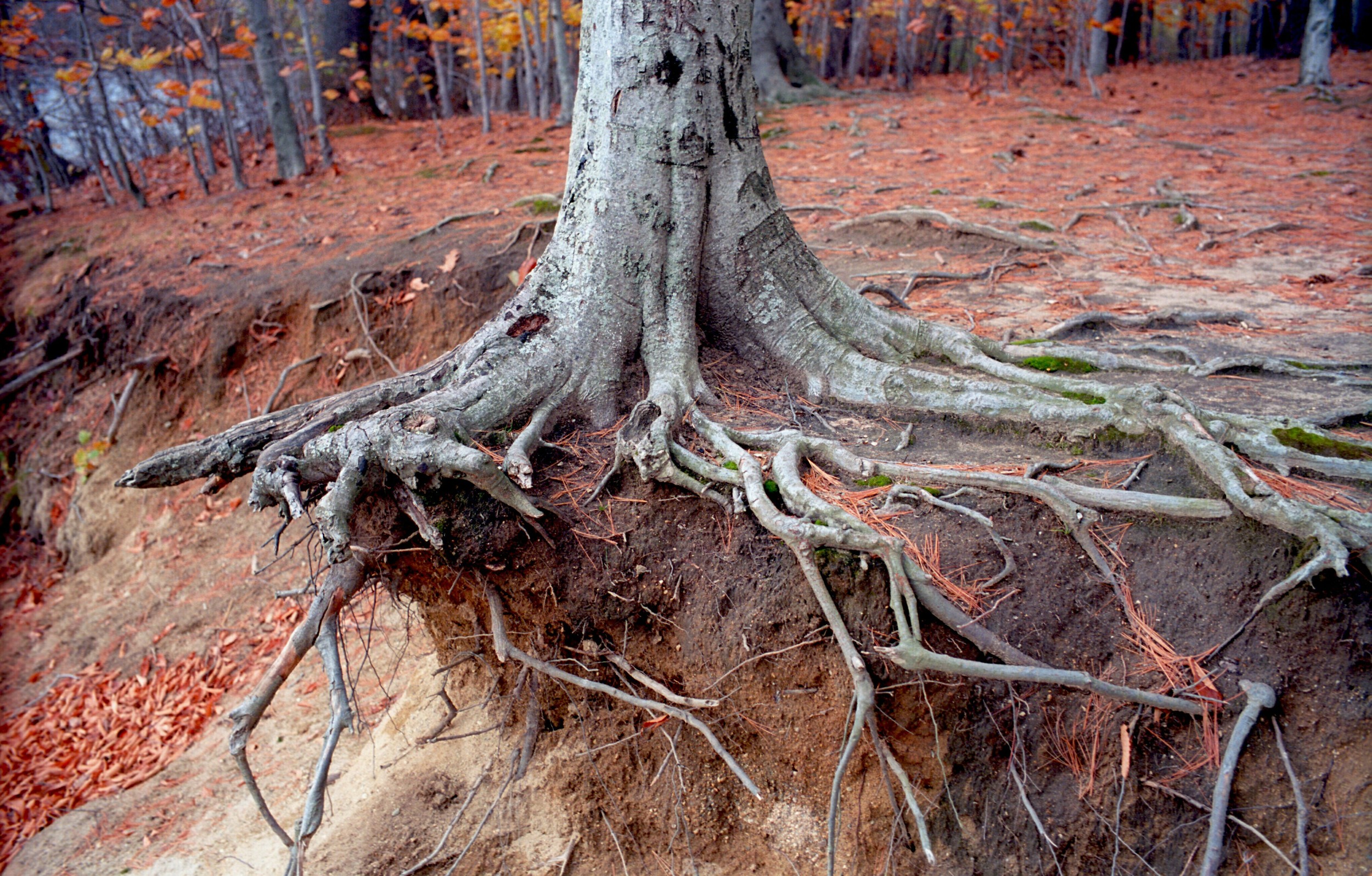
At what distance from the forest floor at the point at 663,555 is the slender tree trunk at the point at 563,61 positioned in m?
0.30

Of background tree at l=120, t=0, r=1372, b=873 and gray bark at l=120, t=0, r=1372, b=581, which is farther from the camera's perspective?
gray bark at l=120, t=0, r=1372, b=581

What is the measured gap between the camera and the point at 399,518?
10.3 feet

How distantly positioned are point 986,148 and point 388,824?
853 cm

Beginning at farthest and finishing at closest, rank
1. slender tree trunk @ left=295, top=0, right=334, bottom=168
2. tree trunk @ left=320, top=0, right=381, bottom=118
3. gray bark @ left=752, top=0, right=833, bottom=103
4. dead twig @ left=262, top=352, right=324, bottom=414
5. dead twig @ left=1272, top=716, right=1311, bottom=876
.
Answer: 1. tree trunk @ left=320, top=0, right=381, bottom=118
2. gray bark @ left=752, top=0, right=833, bottom=103
3. slender tree trunk @ left=295, top=0, right=334, bottom=168
4. dead twig @ left=262, top=352, right=324, bottom=414
5. dead twig @ left=1272, top=716, right=1311, bottom=876

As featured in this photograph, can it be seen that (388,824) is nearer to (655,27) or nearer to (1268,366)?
(655,27)

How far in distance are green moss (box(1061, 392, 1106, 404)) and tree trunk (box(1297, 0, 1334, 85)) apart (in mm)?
11850

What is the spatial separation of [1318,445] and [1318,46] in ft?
40.1

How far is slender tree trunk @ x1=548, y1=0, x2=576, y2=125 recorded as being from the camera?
30.4 ft

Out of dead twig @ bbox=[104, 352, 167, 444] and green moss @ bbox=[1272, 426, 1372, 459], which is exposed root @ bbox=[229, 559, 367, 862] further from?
dead twig @ bbox=[104, 352, 167, 444]

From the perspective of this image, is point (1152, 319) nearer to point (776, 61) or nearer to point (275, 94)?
point (776, 61)

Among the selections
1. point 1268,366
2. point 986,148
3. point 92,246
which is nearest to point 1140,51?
point 986,148

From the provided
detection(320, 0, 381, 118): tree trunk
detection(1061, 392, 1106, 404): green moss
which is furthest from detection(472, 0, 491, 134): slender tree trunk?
detection(1061, 392, 1106, 404): green moss

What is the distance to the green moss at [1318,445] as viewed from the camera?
9.16 ft

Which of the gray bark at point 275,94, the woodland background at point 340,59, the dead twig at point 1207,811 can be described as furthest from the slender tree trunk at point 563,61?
the dead twig at point 1207,811
